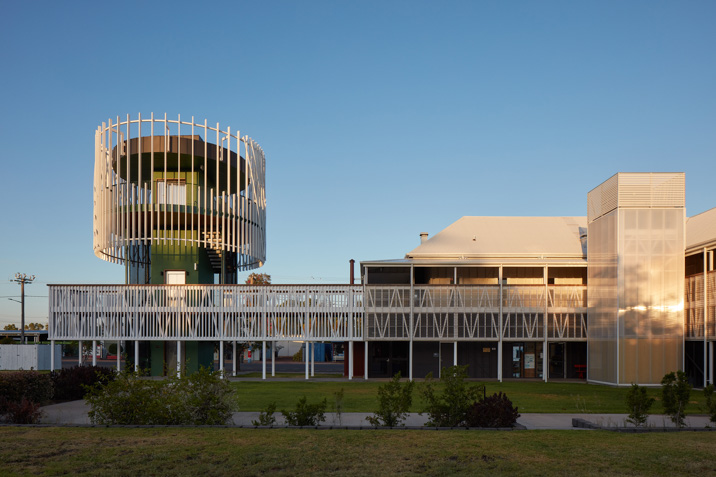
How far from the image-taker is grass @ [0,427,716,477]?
35.8 ft

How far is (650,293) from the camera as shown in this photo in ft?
109

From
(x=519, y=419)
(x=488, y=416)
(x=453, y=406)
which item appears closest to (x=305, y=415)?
(x=453, y=406)

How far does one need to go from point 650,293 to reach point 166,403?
26306 millimetres

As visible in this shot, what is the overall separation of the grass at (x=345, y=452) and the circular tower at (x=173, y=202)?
26979 mm

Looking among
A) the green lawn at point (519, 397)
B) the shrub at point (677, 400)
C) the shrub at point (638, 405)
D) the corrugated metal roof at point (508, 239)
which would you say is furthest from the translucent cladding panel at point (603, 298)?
the shrub at point (638, 405)

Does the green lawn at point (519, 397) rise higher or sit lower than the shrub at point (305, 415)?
lower

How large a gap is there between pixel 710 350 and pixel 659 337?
92.0 inches

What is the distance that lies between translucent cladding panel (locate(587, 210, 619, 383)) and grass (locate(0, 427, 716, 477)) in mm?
20006

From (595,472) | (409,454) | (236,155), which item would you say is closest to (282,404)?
(409,454)

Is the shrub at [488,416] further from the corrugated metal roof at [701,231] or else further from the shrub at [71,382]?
the corrugated metal roof at [701,231]

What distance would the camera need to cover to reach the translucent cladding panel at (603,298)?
3419 cm

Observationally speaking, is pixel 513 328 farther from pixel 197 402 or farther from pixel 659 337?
pixel 197 402

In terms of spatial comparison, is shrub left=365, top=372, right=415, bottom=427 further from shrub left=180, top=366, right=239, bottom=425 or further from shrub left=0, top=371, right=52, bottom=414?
shrub left=0, top=371, right=52, bottom=414

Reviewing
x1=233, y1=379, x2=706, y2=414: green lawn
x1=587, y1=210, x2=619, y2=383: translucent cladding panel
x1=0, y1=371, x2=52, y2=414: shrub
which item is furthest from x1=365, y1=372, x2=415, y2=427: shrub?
x1=587, y1=210, x2=619, y2=383: translucent cladding panel
